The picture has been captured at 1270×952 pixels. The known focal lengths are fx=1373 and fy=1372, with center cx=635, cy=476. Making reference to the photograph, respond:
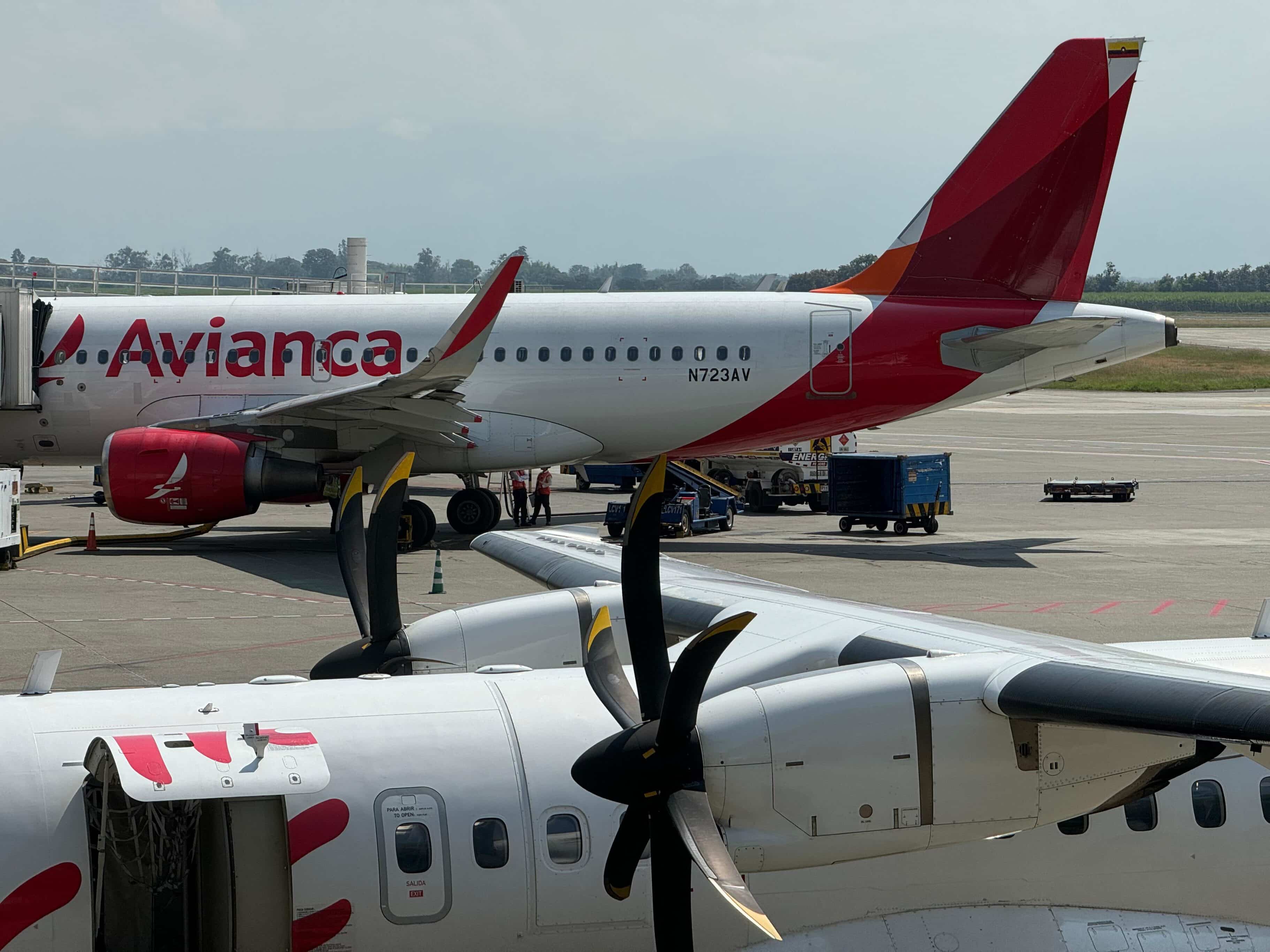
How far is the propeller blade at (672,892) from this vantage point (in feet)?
24.0

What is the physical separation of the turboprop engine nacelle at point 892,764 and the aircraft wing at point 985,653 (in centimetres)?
29

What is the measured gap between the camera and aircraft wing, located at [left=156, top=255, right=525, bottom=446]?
961 inches

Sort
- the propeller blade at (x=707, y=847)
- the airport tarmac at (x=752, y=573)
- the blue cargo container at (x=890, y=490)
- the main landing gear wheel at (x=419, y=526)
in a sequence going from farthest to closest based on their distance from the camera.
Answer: the blue cargo container at (x=890, y=490) → the main landing gear wheel at (x=419, y=526) → the airport tarmac at (x=752, y=573) → the propeller blade at (x=707, y=847)

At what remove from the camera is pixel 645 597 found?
8.30 m

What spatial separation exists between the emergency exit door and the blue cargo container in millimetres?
4183

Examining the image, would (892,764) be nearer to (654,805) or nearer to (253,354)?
(654,805)

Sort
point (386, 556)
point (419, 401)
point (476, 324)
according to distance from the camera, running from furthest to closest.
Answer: point (419, 401), point (476, 324), point (386, 556)

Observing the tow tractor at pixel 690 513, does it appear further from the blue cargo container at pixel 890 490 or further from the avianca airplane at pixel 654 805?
the avianca airplane at pixel 654 805

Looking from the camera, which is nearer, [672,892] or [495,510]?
[672,892]

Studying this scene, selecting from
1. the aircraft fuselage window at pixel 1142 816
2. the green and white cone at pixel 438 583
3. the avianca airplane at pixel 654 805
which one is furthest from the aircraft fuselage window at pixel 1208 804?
the green and white cone at pixel 438 583

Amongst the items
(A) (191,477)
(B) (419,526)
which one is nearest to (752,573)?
(B) (419,526)

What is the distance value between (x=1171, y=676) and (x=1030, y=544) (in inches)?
948

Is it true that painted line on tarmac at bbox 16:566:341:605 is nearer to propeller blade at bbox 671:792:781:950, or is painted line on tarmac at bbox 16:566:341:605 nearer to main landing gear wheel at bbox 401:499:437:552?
main landing gear wheel at bbox 401:499:437:552

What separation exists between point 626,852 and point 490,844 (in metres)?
1.27
